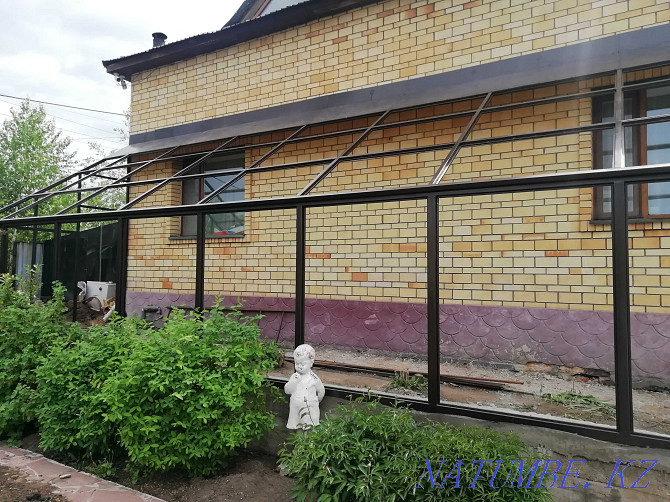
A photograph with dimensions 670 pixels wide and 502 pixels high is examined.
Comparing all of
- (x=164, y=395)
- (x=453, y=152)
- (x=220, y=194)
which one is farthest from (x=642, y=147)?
(x=220, y=194)

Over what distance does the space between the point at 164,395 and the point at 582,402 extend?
10.8 feet

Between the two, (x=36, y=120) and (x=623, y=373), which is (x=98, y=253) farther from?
(x=36, y=120)

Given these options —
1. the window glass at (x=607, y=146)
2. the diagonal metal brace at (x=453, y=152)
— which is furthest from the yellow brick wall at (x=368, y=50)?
the diagonal metal brace at (x=453, y=152)

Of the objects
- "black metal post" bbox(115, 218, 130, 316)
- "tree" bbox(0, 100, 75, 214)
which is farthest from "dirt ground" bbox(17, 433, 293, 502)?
"tree" bbox(0, 100, 75, 214)

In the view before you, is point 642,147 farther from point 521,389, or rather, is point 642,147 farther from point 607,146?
point 521,389

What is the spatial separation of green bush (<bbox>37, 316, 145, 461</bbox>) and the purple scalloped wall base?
247 cm

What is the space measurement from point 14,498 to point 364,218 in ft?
13.3

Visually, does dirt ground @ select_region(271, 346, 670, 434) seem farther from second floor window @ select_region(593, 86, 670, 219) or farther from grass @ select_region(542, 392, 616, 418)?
second floor window @ select_region(593, 86, 670, 219)

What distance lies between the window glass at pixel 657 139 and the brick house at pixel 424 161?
0.01 meters

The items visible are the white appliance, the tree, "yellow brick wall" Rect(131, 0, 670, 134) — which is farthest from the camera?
the tree

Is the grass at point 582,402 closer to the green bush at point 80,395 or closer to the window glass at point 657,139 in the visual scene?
the window glass at point 657,139

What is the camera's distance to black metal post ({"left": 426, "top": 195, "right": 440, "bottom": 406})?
3.15 m

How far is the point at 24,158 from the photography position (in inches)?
546

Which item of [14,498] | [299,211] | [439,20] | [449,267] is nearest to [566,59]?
[439,20]
